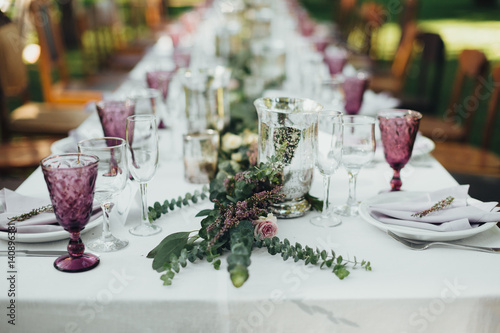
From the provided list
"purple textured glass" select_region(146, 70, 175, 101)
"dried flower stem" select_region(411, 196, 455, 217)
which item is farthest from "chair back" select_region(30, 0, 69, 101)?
"dried flower stem" select_region(411, 196, 455, 217)

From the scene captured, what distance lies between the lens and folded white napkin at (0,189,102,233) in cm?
101

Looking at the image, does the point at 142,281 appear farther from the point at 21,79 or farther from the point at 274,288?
the point at 21,79

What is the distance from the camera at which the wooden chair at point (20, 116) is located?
2.58 metres

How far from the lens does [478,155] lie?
2521 millimetres

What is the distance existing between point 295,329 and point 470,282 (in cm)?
30

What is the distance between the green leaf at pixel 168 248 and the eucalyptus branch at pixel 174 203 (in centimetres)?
16

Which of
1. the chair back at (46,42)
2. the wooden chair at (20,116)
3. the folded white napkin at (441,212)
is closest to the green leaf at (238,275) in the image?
the folded white napkin at (441,212)

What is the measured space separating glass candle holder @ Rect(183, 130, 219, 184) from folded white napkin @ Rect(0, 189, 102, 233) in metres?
0.30

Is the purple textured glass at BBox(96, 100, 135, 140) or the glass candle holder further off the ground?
the purple textured glass at BBox(96, 100, 135, 140)

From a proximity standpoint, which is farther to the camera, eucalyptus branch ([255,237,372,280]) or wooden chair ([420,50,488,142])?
wooden chair ([420,50,488,142])

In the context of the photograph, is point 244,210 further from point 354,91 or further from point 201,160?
point 354,91

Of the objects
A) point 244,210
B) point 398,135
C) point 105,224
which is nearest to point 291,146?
point 244,210

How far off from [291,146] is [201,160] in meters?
0.32

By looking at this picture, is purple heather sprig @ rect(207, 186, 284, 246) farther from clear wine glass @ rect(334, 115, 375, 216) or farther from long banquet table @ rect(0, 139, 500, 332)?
clear wine glass @ rect(334, 115, 375, 216)
